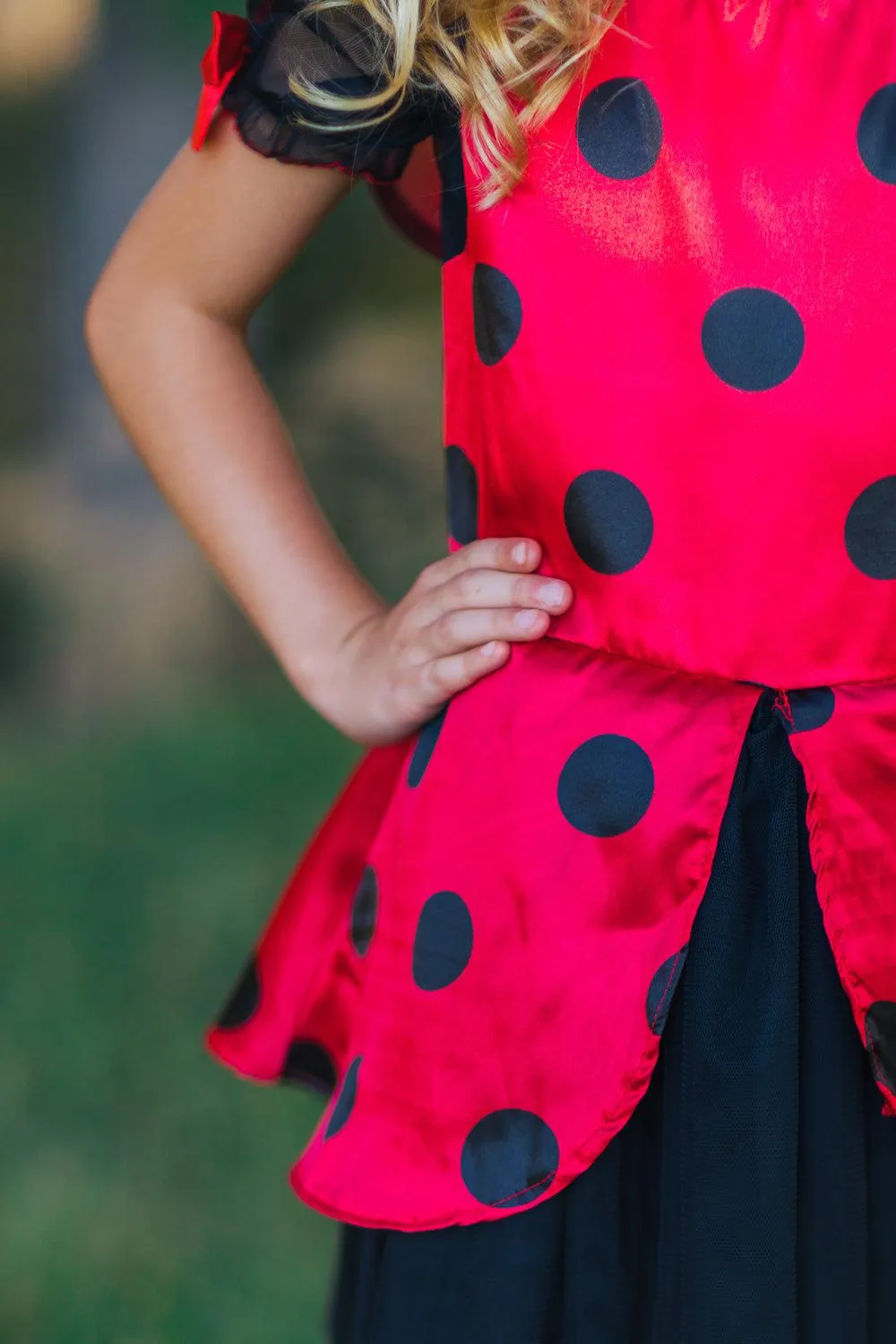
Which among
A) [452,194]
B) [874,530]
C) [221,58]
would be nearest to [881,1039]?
[874,530]

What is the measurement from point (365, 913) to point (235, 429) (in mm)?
282

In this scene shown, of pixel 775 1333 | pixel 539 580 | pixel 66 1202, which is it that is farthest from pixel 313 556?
pixel 66 1202

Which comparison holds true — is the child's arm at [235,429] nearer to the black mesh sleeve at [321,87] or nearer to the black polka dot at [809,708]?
the black mesh sleeve at [321,87]

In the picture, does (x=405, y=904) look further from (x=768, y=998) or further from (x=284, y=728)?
(x=284, y=728)

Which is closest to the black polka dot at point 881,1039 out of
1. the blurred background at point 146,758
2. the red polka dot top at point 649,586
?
the red polka dot top at point 649,586

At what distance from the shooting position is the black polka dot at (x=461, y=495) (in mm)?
605

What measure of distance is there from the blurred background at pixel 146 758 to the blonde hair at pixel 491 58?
341 mm

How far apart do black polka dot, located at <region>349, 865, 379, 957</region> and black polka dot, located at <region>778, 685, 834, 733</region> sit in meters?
0.20

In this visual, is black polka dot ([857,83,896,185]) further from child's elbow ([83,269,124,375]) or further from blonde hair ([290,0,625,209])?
child's elbow ([83,269,124,375])

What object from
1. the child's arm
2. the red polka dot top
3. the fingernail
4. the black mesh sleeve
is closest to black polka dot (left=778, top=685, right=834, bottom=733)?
the red polka dot top

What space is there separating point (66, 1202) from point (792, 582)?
2.43ft

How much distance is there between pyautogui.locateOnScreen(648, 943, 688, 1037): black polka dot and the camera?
482 millimetres

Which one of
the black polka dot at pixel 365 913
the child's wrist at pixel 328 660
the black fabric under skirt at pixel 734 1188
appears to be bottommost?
the black fabric under skirt at pixel 734 1188

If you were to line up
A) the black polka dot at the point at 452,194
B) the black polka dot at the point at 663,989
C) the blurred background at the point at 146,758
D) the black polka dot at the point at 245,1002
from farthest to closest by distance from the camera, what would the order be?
the blurred background at the point at 146,758 → the black polka dot at the point at 245,1002 → the black polka dot at the point at 452,194 → the black polka dot at the point at 663,989
